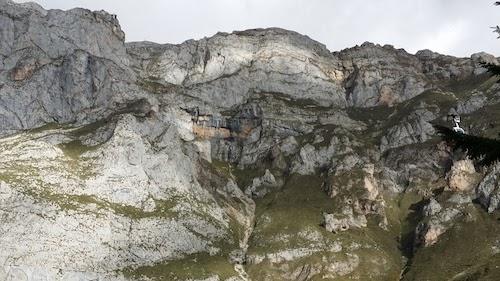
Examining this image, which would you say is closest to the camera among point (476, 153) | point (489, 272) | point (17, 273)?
point (476, 153)

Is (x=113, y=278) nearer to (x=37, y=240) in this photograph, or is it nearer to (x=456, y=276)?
(x=37, y=240)

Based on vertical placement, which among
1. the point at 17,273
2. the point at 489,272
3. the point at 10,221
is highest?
the point at 489,272

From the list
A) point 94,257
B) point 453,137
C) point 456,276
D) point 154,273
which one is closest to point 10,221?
point 94,257

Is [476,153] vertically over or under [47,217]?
over

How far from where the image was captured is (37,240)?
190 m

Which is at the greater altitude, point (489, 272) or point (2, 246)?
point (489, 272)

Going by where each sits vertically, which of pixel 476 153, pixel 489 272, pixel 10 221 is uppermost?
pixel 476 153

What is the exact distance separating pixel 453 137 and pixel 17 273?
182342 mm

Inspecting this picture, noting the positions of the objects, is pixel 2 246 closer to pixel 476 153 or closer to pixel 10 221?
pixel 10 221

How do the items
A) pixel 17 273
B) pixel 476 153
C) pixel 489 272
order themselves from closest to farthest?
pixel 476 153
pixel 17 273
pixel 489 272

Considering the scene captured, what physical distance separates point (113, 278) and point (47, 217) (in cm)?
3472

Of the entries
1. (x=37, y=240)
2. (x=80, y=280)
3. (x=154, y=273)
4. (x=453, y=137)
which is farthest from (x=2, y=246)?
(x=453, y=137)

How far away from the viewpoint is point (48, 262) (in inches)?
7210

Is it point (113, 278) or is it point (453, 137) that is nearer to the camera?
point (453, 137)
